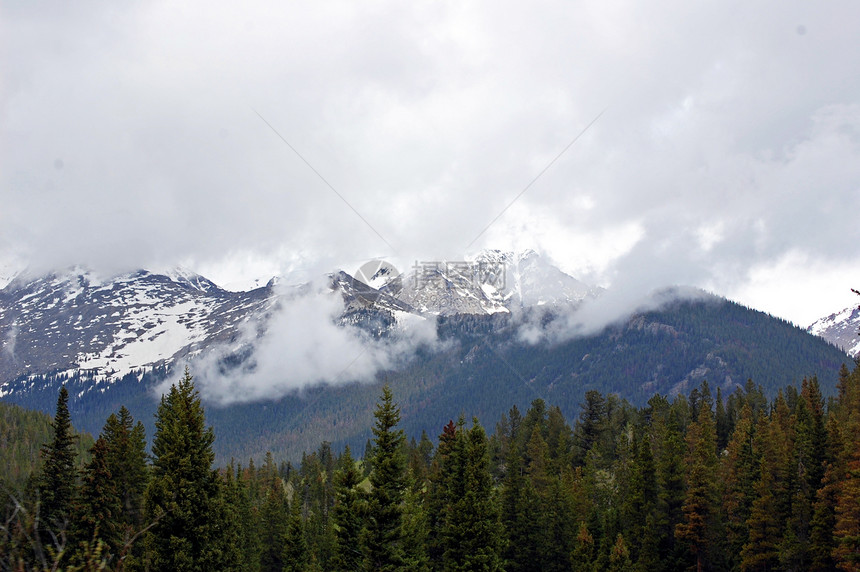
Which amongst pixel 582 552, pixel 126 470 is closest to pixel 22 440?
pixel 126 470

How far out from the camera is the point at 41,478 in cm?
3900

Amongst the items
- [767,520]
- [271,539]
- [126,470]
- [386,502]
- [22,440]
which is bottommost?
[271,539]

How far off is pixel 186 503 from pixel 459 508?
16.5 metres

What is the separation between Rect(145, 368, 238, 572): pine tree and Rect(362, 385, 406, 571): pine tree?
765 centimetres

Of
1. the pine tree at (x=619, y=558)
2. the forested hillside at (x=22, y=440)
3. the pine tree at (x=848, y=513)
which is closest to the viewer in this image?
the pine tree at (x=848, y=513)

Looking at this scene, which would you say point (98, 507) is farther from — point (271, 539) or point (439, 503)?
point (271, 539)

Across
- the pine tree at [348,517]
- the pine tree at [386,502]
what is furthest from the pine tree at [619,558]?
the pine tree at [348,517]

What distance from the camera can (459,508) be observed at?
37375 millimetres

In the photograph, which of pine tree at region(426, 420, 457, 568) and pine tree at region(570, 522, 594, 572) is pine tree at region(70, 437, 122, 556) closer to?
pine tree at region(426, 420, 457, 568)

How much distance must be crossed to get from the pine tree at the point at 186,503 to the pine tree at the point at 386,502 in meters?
7.65

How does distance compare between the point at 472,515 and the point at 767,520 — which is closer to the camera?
the point at 472,515

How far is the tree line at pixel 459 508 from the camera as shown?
28641mm

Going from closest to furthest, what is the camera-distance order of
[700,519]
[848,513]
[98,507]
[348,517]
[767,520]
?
[848,513] < [98,507] < [348,517] < [767,520] < [700,519]

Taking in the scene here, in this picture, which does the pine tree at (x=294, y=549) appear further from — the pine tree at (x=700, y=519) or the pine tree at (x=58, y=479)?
the pine tree at (x=700, y=519)
